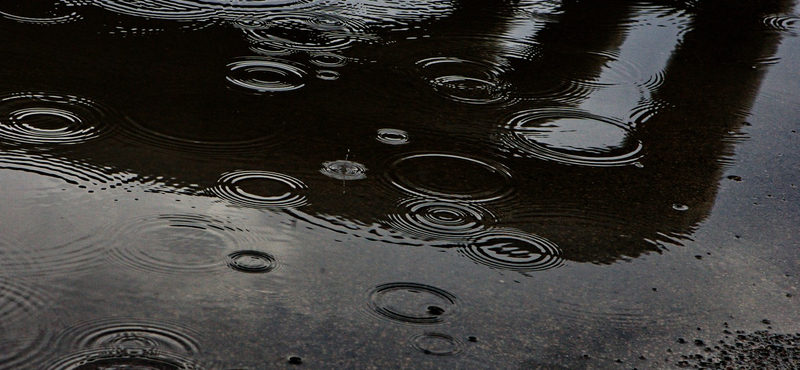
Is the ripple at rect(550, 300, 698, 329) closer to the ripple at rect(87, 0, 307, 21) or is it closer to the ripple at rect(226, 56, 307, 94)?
the ripple at rect(226, 56, 307, 94)

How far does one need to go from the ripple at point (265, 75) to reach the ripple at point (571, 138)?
121 cm

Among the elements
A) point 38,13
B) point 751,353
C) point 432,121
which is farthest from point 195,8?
point 751,353

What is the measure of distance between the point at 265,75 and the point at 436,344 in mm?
2475

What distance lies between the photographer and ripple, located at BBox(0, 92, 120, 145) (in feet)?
12.0

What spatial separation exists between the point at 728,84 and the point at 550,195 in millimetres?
2083

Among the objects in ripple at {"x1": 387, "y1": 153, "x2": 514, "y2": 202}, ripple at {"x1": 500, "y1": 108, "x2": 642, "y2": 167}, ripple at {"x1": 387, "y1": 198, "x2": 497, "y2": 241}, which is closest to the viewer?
ripple at {"x1": 387, "y1": 198, "x2": 497, "y2": 241}

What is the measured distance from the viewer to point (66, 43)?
4785mm

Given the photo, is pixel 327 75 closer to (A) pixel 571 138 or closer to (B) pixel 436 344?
(A) pixel 571 138

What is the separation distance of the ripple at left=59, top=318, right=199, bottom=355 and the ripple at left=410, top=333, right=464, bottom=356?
2.16 feet

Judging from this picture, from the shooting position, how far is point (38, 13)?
5.24 metres

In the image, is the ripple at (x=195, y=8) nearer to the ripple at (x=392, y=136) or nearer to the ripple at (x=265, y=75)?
the ripple at (x=265, y=75)

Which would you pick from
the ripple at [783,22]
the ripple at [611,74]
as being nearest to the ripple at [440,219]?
the ripple at [611,74]

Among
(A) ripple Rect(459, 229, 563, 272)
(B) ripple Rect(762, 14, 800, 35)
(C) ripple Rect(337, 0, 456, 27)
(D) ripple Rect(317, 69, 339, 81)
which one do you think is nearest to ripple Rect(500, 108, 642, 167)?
(A) ripple Rect(459, 229, 563, 272)

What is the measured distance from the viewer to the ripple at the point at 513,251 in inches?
119
